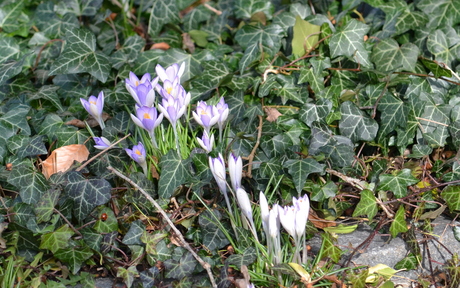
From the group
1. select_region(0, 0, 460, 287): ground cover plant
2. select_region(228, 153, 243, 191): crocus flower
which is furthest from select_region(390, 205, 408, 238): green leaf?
select_region(228, 153, 243, 191): crocus flower

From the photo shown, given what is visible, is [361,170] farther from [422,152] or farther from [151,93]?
[151,93]

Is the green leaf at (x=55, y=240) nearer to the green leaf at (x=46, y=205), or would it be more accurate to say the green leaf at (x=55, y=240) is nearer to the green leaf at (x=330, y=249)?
the green leaf at (x=46, y=205)

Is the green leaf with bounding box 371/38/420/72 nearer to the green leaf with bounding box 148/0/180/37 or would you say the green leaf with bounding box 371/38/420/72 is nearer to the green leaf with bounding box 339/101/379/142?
the green leaf with bounding box 339/101/379/142

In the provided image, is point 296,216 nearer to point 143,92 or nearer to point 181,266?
point 181,266

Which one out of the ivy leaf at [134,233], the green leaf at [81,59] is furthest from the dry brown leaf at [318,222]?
the green leaf at [81,59]

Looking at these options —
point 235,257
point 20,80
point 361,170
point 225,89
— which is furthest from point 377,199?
point 20,80

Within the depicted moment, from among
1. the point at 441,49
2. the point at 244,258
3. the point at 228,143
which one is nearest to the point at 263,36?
the point at 228,143
